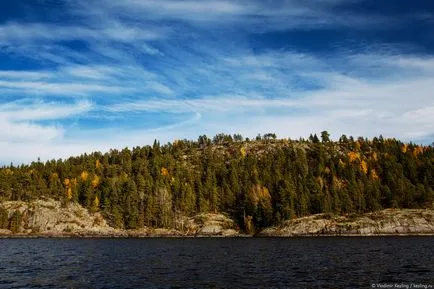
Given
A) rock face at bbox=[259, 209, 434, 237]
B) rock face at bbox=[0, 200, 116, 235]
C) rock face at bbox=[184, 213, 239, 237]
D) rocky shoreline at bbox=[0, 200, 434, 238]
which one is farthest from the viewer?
rock face at bbox=[0, 200, 116, 235]

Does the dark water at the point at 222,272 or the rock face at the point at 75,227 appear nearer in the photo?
the dark water at the point at 222,272

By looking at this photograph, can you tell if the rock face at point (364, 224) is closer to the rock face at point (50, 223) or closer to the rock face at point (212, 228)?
the rock face at point (212, 228)

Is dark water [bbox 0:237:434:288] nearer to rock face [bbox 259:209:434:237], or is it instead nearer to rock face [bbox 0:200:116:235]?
rock face [bbox 259:209:434:237]

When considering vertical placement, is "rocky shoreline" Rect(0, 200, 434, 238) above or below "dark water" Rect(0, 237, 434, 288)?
above

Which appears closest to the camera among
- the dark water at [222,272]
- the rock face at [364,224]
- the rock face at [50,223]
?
the dark water at [222,272]

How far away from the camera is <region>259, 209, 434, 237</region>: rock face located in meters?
161

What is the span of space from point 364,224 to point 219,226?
214 feet

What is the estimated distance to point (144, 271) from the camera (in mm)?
59531

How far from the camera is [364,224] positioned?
166125 millimetres

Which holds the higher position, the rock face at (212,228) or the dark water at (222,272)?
the rock face at (212,228)

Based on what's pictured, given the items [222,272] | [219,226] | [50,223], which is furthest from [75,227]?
[222,272]

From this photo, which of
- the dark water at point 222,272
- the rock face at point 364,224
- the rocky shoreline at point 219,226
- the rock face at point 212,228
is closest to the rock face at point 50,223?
the rocky shoreline at point 219,226

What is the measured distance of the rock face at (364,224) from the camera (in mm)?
161387

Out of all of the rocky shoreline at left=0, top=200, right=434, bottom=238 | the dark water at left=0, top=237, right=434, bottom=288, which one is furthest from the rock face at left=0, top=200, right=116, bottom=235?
the dark water at left=0, top=237, right=434, bottom=288
